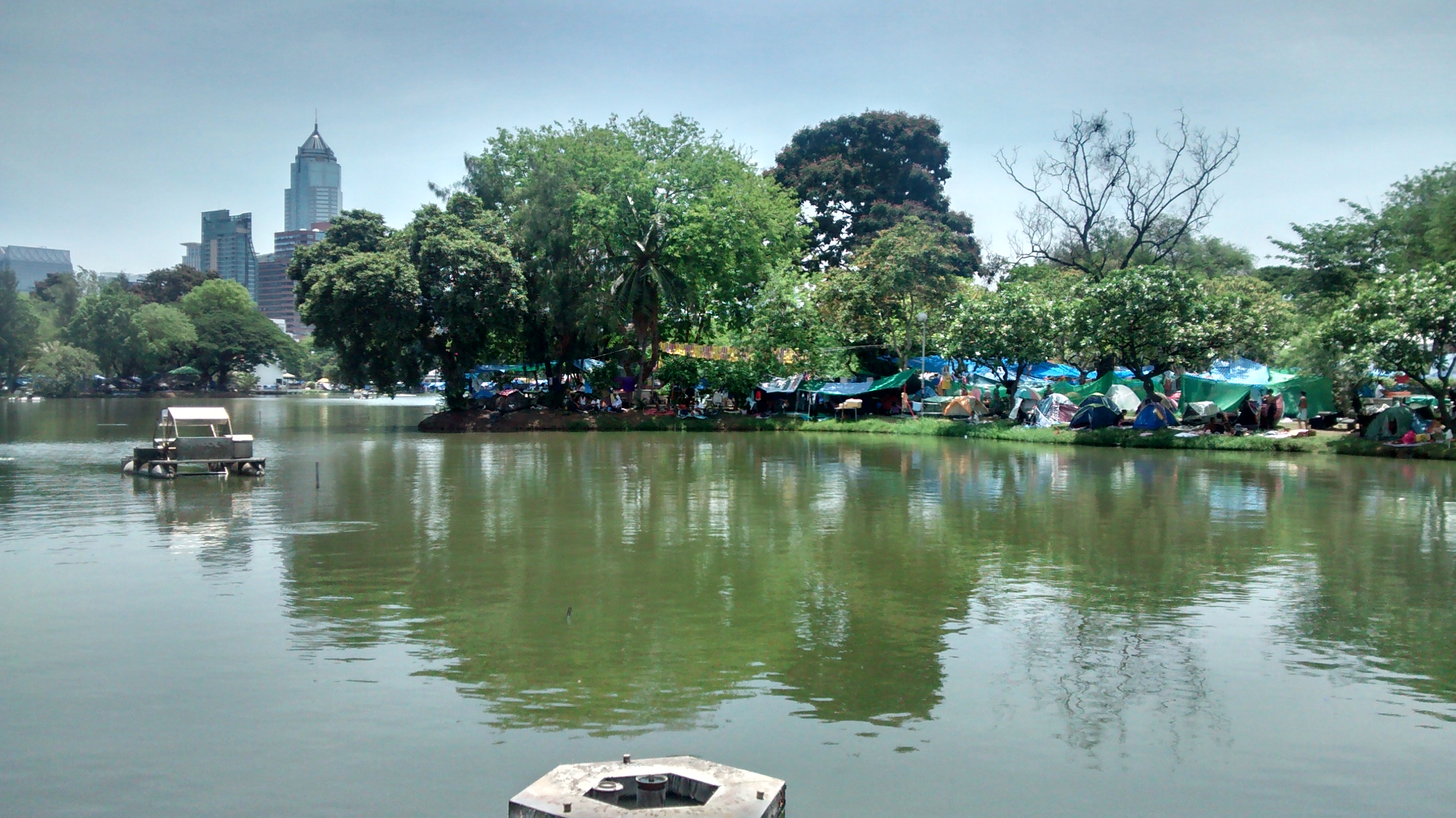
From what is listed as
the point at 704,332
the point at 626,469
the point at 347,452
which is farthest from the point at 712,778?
the point at 704,332

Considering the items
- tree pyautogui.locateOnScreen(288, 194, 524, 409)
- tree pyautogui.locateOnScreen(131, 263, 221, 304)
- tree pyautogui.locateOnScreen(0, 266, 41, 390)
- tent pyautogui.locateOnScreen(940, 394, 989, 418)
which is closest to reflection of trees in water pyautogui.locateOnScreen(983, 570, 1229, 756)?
tent pyautogui.locateOnScreen(940, 394, 989, 418)

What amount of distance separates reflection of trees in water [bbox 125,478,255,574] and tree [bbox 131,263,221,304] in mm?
93216

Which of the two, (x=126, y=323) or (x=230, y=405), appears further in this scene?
(x=126, y=323)

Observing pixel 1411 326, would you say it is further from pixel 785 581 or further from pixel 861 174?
pixel 861 174

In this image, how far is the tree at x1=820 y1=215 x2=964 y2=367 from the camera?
131ft

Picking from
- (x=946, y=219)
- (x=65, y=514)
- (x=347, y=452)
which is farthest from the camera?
(x=946, y=219)

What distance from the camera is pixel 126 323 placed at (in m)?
78.5

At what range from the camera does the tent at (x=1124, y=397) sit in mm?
35656

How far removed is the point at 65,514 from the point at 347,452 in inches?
494

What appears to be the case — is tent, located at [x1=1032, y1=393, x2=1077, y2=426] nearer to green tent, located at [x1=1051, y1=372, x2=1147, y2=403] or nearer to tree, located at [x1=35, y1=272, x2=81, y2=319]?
green tent, located at [x1=1051, y1=372, x2=1147, y2=403]

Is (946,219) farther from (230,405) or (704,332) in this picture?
(230,405)

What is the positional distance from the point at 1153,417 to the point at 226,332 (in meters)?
82.2

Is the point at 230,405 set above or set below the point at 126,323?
below

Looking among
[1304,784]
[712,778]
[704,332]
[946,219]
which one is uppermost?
[946,219]
